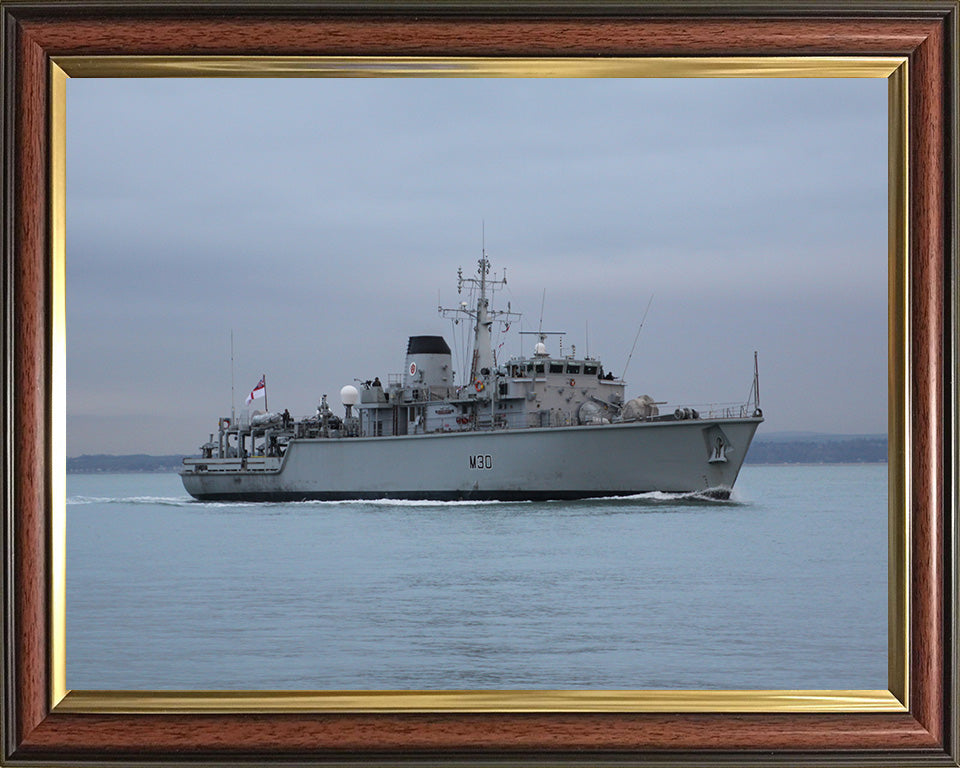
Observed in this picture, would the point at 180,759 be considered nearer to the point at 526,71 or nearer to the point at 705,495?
the point at 526,71

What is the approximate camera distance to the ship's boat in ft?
67.9

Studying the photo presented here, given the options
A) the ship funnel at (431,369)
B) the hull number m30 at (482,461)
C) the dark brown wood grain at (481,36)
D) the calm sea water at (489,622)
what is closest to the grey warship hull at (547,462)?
the hull number m30 at (482,461)

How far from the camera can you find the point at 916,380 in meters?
3.10

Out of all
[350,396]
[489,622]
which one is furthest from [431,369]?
[489,622]

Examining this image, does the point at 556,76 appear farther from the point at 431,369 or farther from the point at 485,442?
the point at 431,369

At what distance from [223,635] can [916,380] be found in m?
2.63

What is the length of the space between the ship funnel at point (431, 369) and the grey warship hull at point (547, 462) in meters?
2.36

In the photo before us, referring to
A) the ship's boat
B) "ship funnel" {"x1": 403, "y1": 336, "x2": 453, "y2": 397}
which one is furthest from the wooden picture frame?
"ship funnel" {"x1": 403, "y1": 336, "x2": 453, "y2": 397}

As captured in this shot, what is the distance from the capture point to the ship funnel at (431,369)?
2509 centimetres

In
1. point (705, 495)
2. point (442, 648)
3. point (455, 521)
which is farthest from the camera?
point (705, 495)

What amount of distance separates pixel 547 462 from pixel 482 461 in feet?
4.42

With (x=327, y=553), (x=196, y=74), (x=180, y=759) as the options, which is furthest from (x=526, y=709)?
(x=327, y=553)

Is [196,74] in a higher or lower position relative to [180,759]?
higher

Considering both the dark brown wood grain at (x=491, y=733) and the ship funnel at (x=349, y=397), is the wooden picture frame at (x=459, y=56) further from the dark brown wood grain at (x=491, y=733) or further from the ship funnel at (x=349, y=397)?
the ship funnel at (x=349, y=397)
